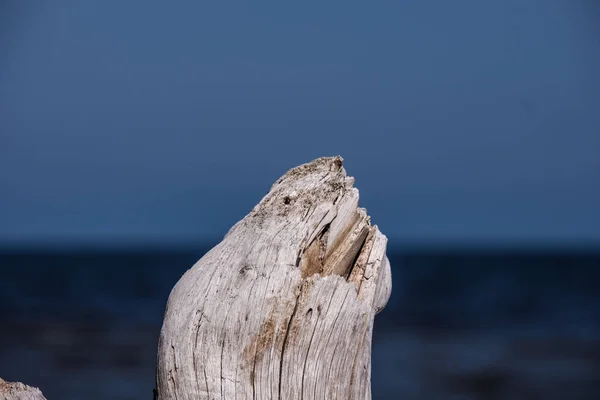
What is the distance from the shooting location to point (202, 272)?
4301 mm

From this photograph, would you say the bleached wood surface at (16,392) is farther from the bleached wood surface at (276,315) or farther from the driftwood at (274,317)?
the bleached wood surface at (276,315)

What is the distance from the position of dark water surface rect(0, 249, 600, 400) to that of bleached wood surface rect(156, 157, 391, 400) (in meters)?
12.2

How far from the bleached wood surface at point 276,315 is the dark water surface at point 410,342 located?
12.2 metres

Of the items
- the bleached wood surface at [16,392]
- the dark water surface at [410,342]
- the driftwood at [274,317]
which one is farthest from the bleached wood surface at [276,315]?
the dark water surface at [410,342]

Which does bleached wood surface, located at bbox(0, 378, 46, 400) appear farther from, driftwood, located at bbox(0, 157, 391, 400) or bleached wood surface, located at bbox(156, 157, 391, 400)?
bleached wood surface, located at bbox(156, 157, 391, 400)

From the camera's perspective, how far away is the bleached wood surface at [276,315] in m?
4.07

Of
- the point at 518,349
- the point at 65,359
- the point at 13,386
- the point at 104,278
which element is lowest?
the point at 13,386

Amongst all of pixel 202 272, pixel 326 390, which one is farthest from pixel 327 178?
pixel 326 390

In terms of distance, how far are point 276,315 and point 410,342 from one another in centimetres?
2228

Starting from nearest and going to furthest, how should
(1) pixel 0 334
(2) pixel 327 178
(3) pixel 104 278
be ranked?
(2) pixel 327 178, (1) pixel 0 334, (3) pixel 104 278

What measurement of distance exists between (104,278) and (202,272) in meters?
64.3

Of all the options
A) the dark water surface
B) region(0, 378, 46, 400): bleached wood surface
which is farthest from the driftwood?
the dark water surface

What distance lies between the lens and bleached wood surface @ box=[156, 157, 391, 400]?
13.4ft

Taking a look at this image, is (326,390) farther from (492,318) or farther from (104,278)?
(104,278)
